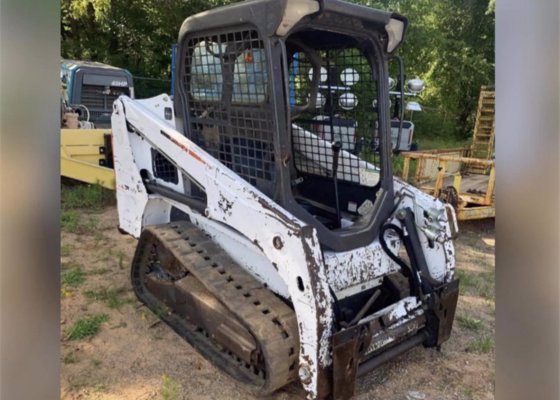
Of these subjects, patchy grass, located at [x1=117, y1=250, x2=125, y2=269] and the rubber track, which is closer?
the rubber track

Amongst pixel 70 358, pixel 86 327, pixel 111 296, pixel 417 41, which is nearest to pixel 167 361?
pixel 70 358

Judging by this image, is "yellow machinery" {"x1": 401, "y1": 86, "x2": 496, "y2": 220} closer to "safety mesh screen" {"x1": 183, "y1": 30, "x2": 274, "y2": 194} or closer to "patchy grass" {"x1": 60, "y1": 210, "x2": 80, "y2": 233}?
"safety mesh screen" {"x1": 183, "y1": 30, "x2": 274, "y2": 194}

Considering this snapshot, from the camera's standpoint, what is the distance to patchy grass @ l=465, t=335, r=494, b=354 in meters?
3.19

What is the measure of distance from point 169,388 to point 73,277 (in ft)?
6.14

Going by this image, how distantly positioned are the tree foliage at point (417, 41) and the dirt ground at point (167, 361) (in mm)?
10328

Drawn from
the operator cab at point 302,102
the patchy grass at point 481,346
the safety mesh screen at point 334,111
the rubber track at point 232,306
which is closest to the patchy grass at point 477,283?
the patchy grass at point 481,346

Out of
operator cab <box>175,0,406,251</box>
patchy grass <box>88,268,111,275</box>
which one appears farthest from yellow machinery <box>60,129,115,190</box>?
operator cab <box>175,0,406,251</box>

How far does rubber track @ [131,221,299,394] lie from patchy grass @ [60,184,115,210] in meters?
3.17

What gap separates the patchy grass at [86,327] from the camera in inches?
124

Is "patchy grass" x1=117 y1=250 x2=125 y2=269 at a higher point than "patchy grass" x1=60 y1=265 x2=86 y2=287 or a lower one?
higher

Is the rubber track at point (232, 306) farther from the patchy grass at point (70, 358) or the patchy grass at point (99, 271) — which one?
the patchy grass at point (99, 271)
